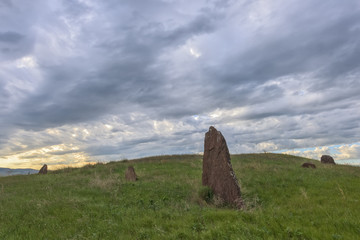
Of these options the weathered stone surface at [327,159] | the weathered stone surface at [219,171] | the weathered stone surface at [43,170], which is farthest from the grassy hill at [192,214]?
the weathered stone surface at [327,159]

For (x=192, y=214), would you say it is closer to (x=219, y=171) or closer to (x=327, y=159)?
(x=219, y=171)

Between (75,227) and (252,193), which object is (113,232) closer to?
(75,227)

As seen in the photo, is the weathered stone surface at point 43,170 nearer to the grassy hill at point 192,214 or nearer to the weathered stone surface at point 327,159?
the grassy hill at point 192,214

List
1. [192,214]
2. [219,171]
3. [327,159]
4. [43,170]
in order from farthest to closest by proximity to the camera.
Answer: [327,159] → [43,170] → [219,171] → [192,214]

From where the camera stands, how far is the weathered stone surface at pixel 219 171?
1257cm

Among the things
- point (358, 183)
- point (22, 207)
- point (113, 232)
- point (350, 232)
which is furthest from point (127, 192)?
point (358, 183)

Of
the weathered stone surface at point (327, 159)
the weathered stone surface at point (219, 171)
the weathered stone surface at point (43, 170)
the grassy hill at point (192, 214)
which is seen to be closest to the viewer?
the grassy hill at point (192, 214)

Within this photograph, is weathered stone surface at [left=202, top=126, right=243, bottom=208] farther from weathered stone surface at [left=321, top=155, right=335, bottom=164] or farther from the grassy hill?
weathered stone surface at [left=321, top=155, right=335, bottom=164]

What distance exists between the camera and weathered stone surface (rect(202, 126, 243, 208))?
12.6 m

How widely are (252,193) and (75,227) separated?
9826 mm

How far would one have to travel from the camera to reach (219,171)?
13.4 m

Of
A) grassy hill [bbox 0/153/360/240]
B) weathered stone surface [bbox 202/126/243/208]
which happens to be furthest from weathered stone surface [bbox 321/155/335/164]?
weathered stone surface [bbox 202/126/243/208]

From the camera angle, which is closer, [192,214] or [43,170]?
[192,214]

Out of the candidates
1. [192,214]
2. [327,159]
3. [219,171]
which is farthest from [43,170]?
[327,159]
